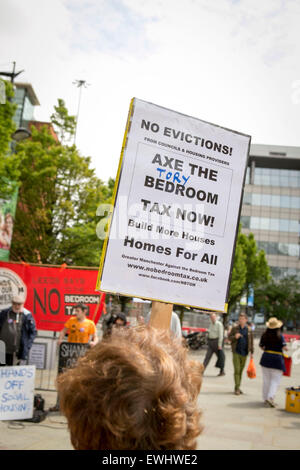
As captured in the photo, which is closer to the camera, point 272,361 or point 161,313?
point 161,313

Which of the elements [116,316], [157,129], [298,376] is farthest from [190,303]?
[298,376]

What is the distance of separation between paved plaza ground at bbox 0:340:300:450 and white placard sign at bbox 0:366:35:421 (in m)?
0.16

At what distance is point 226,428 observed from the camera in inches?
273

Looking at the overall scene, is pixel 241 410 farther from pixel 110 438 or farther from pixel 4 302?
pixel 110 438

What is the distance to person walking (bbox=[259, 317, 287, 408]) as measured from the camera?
29.5ft

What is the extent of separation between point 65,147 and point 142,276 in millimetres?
20343

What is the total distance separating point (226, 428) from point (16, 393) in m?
3.09

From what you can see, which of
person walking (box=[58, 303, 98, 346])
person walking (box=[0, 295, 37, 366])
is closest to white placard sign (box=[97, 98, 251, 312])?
person walking (box=[0, 295, 37, 366])

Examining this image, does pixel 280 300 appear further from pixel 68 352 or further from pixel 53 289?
pixel 68 352

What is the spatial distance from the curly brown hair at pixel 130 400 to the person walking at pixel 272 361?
8197mm

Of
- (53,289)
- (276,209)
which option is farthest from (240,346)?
(276,209)

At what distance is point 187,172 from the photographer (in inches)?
97.5

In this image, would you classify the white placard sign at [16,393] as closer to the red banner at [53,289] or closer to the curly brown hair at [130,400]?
the red banner at [53,289]

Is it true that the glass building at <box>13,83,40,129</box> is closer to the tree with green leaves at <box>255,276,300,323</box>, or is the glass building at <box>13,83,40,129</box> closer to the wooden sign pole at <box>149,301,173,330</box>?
the tree with green leaves at <box>255,276,300,323</box>
